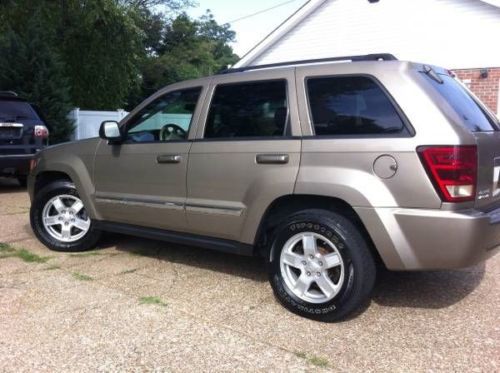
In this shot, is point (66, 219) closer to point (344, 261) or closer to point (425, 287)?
point (344, 261)

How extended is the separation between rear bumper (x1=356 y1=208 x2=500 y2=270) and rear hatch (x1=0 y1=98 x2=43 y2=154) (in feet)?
23.3

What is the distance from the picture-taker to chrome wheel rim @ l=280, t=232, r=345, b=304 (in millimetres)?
3770

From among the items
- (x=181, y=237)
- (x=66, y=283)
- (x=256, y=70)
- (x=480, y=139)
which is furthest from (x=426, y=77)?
(x=66, y=283)

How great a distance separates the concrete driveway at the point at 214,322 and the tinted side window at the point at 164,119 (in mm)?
1244

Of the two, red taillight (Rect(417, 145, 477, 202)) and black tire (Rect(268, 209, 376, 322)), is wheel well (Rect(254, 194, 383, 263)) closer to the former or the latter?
black tire (Rect(268, 209, 376, 322))

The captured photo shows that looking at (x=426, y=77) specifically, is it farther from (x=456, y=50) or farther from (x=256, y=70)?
(x=456, y=50)

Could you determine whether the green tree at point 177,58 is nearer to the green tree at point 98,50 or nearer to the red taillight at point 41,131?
the green tree at point 98,50

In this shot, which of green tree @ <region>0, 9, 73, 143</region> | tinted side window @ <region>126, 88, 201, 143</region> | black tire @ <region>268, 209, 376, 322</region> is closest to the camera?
black tire @ <region>268, 209, 376, 322</region>

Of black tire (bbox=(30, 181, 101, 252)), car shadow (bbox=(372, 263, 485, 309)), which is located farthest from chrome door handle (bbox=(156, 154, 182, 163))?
car shadow (bbox=(372, 263, 485, 309))

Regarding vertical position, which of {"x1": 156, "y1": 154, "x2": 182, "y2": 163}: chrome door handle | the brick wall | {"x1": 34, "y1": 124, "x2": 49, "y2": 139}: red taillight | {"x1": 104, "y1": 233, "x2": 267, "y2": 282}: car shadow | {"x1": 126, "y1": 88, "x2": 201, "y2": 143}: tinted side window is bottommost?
{"x1": 104, "y1": 233, "x2": 267, "y2": 282}: car shadow

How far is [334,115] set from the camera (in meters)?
3.87

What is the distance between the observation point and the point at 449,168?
3.36 metres

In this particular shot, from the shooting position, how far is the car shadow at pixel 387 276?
4230 millimetres

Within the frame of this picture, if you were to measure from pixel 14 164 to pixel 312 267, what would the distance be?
6.67 m
